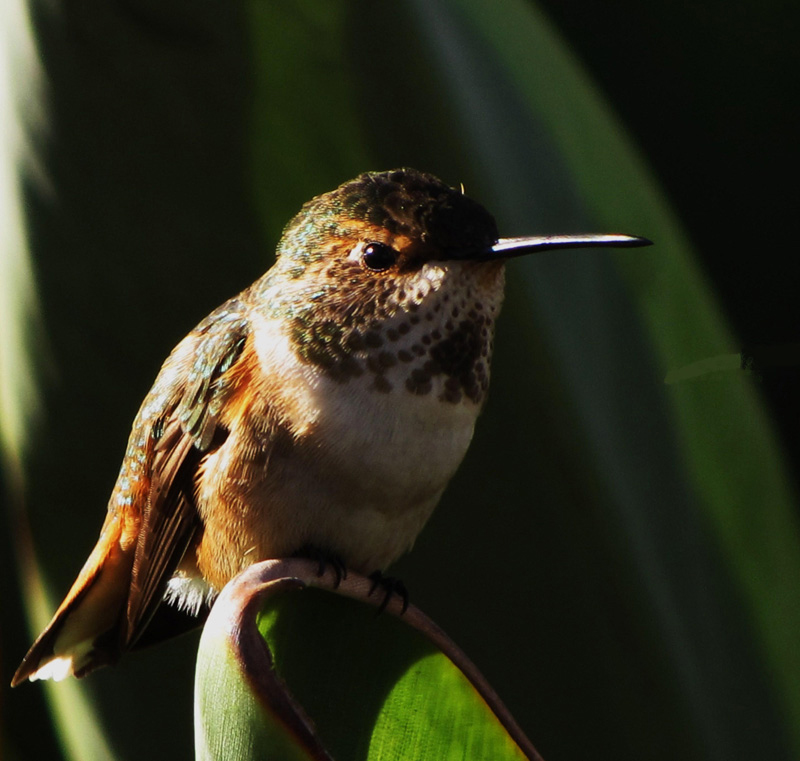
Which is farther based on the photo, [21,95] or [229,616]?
[21,95]

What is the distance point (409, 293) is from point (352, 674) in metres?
0.42

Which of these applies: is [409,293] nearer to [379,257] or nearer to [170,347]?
[379,257]

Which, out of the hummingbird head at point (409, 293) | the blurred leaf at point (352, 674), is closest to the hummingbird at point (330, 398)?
the hummingbird head at point (409, 293)

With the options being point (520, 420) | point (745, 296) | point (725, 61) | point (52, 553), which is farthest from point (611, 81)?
point (52, 553)

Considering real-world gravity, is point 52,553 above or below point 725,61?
below

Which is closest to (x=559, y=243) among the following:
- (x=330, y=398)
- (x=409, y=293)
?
(x=409, y=293)

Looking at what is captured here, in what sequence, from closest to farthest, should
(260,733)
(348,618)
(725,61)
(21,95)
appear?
(260,733) → (348,618) → (21,95) → (725,61)

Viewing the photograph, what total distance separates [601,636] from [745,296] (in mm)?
846

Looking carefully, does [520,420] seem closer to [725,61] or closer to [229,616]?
[229,616]

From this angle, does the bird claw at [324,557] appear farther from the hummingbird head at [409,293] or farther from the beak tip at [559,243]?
the beak tip at [559,243]

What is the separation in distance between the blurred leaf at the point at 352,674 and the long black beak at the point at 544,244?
372mm

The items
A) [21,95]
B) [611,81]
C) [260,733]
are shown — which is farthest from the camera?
[611,81]

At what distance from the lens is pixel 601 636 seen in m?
1.27

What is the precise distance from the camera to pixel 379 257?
1116 millimetres
